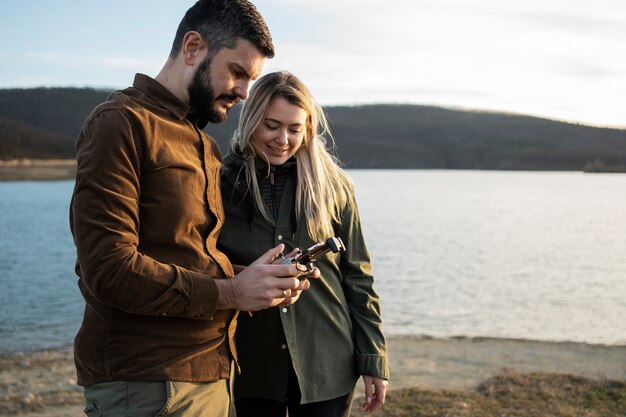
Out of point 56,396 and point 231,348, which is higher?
point 231,348

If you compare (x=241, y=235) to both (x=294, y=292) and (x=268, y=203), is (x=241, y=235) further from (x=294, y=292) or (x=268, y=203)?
(x=294, y=292)

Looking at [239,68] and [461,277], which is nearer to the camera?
[239,68]

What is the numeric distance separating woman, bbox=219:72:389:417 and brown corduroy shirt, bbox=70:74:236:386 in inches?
22.8

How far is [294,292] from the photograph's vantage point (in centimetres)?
227

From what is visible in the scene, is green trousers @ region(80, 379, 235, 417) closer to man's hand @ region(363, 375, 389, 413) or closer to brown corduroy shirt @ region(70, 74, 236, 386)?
brown corduroy shirt @ region(70, 74, 236, 386)

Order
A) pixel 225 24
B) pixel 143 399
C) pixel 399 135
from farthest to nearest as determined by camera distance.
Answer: pixel 399 135
pixel 225 24
pixel 143 399

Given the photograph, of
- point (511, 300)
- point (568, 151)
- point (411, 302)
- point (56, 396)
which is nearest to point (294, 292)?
point (56, 396)

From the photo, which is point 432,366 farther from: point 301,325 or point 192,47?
point 192,47

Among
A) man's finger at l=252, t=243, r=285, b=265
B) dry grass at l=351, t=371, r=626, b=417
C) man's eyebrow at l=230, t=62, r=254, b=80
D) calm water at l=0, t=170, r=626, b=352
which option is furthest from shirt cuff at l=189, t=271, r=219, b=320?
calm water at l=0, t=170, r=626, b=352

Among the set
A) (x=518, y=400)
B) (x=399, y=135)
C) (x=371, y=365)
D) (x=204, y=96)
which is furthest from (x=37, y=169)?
(x=204, y=96)

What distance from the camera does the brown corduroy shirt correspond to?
1.88m

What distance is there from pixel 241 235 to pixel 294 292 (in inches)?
24.9

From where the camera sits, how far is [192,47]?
2.17 m

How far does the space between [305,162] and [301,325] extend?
706 millimetres
